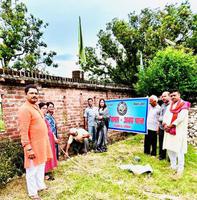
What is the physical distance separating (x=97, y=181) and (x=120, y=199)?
84cm

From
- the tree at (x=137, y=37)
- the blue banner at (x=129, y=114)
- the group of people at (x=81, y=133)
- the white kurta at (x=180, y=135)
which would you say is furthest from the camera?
the tree at (x=137, y=37)

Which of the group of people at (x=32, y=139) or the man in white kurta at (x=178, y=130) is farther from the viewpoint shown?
the man in white kurta at (x=178, y=130)

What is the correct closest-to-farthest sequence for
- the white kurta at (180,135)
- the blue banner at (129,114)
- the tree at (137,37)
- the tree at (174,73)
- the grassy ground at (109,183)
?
the grassy ground at (109,183) → the white kurta at (180,135) → the blue banner at (129,114) → the tree at (174,73) → the tree at (137,37)

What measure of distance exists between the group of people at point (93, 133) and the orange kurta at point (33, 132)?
2.70 m

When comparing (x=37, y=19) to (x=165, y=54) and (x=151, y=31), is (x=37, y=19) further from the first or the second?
(x=165, y=54)

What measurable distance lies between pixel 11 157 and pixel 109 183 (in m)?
1.81

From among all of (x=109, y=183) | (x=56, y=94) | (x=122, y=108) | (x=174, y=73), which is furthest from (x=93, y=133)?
(x=174, y=73)

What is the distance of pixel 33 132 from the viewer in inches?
140

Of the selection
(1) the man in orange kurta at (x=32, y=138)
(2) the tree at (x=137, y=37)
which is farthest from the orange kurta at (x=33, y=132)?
(2) the tree at (x=137, y=37)

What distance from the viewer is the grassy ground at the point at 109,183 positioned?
3809mm

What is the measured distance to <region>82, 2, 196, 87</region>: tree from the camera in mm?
12883

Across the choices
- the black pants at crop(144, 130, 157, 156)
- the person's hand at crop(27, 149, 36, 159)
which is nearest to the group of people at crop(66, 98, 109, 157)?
the black pants at crop(144, 130, 157, 156)

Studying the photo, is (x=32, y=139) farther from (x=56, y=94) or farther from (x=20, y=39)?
(x=20, y=39)

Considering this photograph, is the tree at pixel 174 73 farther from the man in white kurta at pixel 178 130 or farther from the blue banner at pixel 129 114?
the man in white kurta at pixel 178 130
